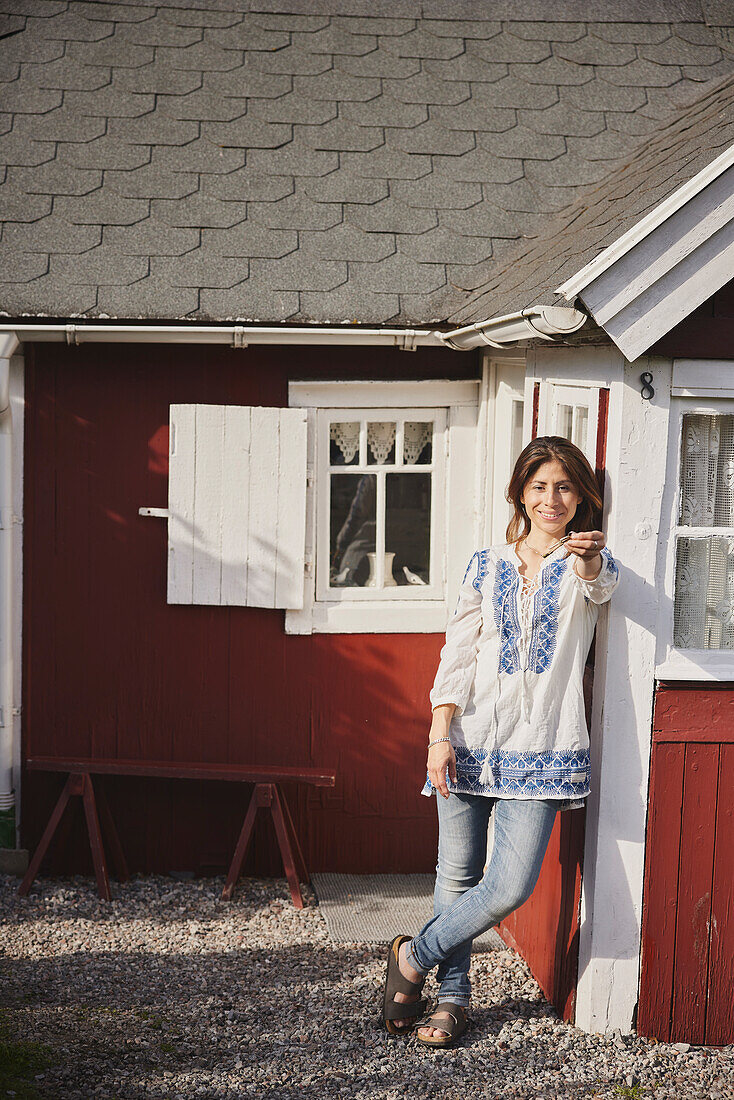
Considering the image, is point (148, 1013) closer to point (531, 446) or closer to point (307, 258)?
point (531, 446)

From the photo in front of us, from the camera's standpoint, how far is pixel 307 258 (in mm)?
5984

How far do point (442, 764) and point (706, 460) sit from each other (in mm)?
1518

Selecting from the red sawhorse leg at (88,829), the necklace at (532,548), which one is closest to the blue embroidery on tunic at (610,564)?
the necklace at (532,548)

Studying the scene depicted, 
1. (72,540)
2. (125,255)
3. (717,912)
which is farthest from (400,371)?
(717,912)

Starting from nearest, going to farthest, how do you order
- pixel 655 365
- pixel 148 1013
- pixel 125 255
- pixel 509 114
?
pixel 655 365 → pixel 148 1013 → pixel 125 255 → pixel 509 114

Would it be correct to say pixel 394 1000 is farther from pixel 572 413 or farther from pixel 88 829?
pixel 572 413

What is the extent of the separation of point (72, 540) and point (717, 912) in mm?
3587

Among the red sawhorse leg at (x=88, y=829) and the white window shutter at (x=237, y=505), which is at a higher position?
the white window shutter at (x=237, y=505)

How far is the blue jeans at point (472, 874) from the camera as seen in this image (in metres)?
4.29

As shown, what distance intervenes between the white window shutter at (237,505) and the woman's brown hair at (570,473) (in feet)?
5.82

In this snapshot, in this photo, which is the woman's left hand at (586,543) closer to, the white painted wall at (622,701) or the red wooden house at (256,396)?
the white painted wall at (622,701)

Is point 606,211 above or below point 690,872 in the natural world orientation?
above

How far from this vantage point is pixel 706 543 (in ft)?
14.5

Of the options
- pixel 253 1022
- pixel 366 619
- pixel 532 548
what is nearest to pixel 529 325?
pixel 532 548
